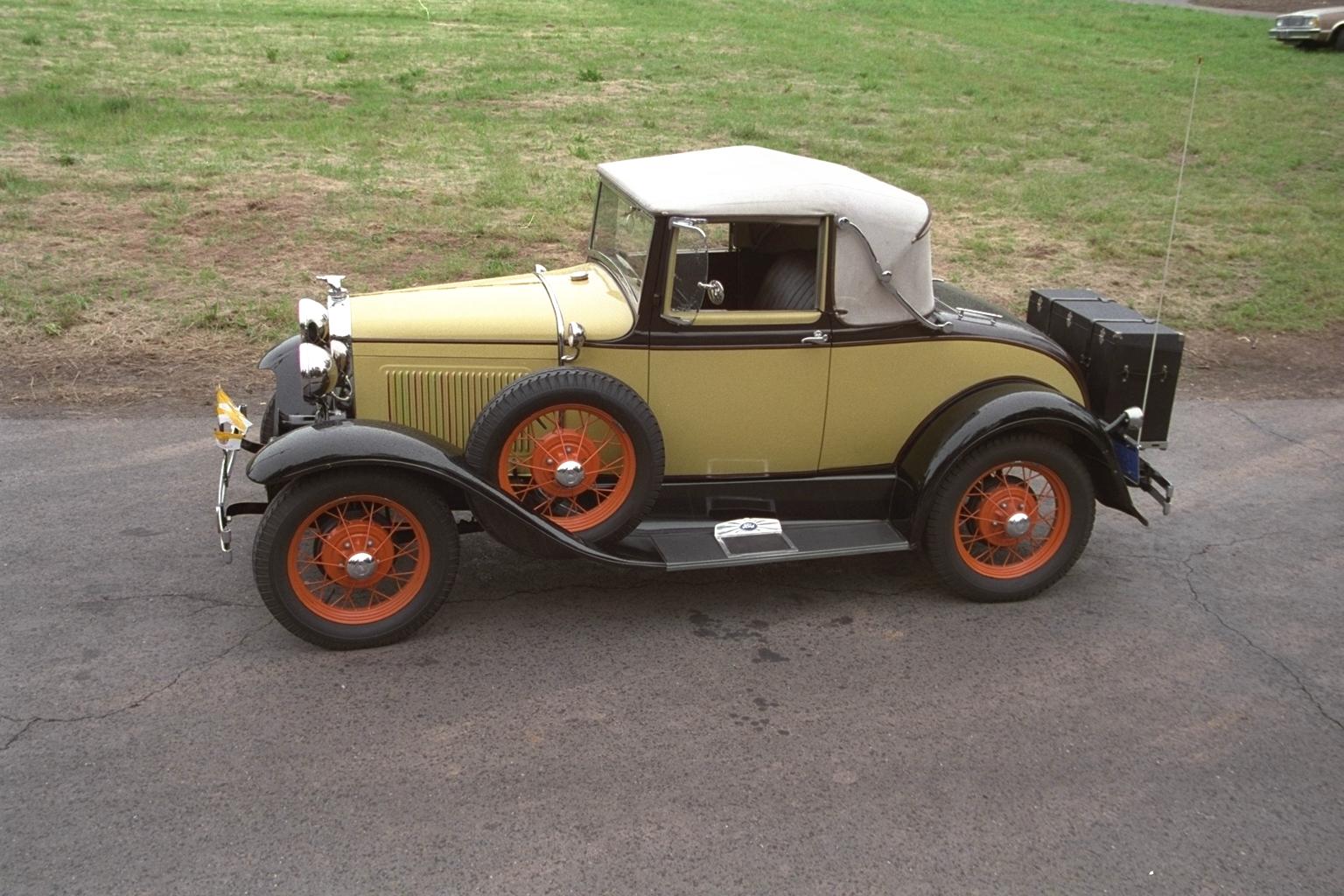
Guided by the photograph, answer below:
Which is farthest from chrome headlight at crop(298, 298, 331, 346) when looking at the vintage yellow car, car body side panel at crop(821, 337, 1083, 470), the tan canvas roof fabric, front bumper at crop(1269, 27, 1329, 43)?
front bumper at crop(1269, 27, 1329, 43)

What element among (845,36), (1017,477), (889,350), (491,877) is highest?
(845,36)

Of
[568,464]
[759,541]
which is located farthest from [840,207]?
Answer: [568,464]

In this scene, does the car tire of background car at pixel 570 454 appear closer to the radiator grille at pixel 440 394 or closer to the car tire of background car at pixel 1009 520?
the radiator grille at pixel 440 394

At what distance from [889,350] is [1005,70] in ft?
47.3

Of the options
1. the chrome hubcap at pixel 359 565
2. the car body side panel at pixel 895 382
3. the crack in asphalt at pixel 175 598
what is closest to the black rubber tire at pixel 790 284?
the car body side panel at pixel 895 382

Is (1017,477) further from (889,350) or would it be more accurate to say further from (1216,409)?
(1216,409)

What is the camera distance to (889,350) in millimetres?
4973

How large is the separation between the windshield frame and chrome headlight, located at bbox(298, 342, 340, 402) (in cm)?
124

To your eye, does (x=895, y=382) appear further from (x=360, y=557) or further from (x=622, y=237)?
(x=360, y=557)

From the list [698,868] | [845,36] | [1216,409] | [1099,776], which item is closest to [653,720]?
[698,868]

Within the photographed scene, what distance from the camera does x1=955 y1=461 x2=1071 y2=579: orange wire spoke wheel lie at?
5.05m

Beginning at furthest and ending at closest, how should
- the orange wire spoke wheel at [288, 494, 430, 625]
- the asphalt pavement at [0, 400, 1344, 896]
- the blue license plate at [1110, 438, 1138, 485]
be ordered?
the blue license plate at [1110, 438, 1138, 485] < the orange wire spoke wheel at [288, 494, 430, 625] < the asphalt pavement at [0, 400, 1344, 896]

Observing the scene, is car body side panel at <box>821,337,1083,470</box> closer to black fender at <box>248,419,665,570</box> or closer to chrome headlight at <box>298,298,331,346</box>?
black fender at <box>248,419,665,570</box>

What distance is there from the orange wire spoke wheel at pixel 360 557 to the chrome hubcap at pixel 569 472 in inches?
22.7
